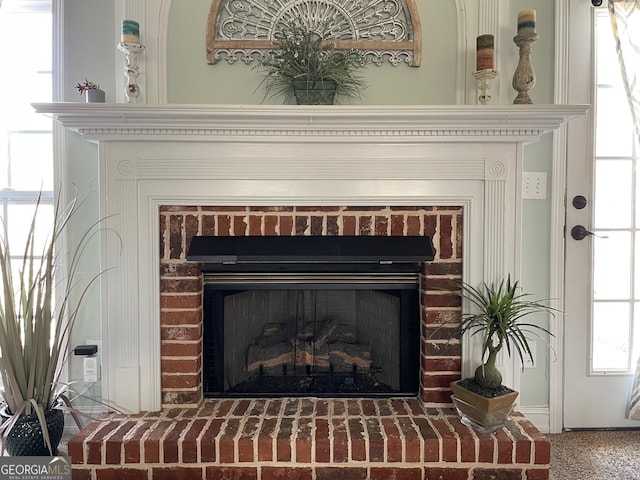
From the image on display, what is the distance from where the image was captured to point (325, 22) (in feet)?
6.63

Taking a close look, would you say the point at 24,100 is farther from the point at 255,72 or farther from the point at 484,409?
the point at 484,409

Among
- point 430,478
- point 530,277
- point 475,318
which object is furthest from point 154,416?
point 530,277

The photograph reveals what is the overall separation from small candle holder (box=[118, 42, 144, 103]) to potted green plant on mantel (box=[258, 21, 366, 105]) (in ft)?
1.73

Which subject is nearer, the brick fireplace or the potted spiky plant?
the potted spiky plant

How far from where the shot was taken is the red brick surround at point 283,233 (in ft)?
6.34

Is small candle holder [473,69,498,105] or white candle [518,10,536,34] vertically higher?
white candle [518,10,536,34]

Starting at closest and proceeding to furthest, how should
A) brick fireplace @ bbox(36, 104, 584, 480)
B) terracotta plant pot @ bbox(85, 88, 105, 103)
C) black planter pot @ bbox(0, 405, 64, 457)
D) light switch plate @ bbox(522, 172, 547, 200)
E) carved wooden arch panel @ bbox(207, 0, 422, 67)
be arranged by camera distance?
black planter pot @ bbox(0, 405, 64, 457)
brick fireplace @ bbox(36, 104, 584, 480)
terracotta plant pot @ bbox(85, 88, 105, 103)
carved wooden arch panel @ bbox(207, 0, 422, 67)
light switch plate @ bbox(522, 172, 547, 200)

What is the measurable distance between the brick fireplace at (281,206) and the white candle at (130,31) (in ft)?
1.09

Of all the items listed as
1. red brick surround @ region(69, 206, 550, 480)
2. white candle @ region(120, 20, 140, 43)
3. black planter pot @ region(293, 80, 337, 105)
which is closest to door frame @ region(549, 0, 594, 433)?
red brick surround @ region(69, 206, 550, 480)

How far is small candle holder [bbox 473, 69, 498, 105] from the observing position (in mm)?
1889

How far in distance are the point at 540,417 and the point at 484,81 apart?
160 centimetres

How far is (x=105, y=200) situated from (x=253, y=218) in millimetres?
626

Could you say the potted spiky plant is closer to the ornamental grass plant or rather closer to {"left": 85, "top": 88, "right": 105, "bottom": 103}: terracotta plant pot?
{"left": 85, "top": 88, "right": 105, "bottom": 103}: terracotta plant pot

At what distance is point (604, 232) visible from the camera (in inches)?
87.3
